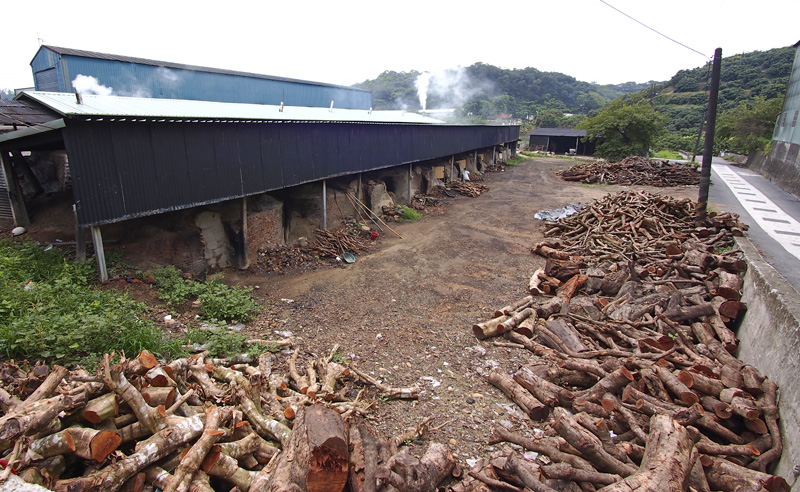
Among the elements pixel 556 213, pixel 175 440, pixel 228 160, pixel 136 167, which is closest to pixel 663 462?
A: pixel 175 440

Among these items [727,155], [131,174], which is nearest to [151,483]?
[131,174]

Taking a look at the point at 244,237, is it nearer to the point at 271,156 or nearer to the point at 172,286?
the point at 271,156

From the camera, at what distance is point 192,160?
10086 millimetres

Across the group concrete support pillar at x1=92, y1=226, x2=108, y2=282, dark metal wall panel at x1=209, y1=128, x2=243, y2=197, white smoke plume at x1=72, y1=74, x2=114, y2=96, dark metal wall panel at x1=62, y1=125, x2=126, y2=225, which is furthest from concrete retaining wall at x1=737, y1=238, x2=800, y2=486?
white smoke plume at x1=72, y1=74, x2=114, y2=96

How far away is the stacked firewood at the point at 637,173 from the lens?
92.2 ft

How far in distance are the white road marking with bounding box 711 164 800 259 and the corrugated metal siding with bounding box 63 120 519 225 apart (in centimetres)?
1425

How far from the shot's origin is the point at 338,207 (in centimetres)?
1580

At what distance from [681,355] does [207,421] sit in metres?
6.90

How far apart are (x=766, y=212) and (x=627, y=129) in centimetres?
2581

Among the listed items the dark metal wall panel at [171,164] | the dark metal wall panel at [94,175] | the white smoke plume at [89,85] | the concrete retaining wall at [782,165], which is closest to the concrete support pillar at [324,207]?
the dark metal wall panel at [171,164]

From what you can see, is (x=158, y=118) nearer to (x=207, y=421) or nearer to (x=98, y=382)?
(x=98, y=382)

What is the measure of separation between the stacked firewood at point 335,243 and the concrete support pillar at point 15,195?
7646 millimetres

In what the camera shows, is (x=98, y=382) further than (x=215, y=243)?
No

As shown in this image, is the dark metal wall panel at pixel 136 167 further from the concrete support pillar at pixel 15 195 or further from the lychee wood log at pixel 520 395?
the lychee wood log at pixel 520 395
